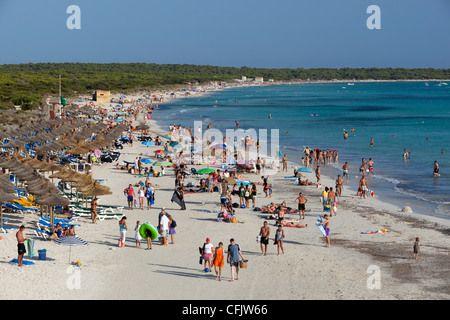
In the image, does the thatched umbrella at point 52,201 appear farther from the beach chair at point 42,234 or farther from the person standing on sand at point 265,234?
the person standing on sand at point 265,234

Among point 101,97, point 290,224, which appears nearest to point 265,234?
point 290,224

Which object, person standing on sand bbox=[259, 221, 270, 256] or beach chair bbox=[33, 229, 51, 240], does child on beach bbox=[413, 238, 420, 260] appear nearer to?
person standing on sand bbox=[259, 221, 270, 256]

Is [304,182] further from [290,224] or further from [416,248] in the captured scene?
[416,248]

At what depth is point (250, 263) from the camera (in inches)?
515

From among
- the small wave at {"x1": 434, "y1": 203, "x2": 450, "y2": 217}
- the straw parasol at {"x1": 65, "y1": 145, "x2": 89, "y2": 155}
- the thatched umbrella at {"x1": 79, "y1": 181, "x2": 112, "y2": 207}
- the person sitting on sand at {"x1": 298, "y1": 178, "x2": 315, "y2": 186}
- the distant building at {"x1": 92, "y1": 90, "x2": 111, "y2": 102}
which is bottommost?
the small wave at {"x1": 434, "y1": 203, "x2": 450, "y2": 217}

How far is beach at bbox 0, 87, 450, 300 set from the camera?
10969 mm

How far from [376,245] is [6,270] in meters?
9.62

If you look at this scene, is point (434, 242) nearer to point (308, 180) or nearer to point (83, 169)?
point (308, 180)

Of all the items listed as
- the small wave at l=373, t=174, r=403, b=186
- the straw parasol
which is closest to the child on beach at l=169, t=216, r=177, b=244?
the straw parasol

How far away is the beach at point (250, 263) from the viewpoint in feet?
36.0

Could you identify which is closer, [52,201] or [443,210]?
[52,201]

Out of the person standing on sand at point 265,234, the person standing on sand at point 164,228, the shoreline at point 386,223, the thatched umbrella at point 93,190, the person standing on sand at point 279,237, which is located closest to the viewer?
the shoreline at point 386,223

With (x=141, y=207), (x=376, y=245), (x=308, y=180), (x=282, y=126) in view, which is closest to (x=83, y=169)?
(x=141, y=207)

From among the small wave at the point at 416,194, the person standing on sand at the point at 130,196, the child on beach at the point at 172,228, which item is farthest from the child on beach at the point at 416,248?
the person standing on sand at the point at 130,196
